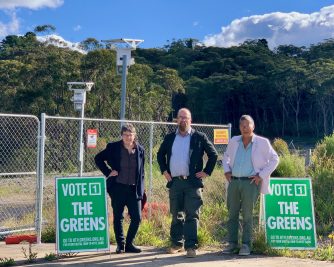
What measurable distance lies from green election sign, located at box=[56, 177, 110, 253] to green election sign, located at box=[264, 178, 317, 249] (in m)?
2.15

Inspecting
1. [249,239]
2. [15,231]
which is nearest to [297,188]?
[249,239]

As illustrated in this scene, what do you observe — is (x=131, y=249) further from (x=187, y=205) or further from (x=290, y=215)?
(x=290, y=215)

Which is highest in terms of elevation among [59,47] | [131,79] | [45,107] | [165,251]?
[59,47]

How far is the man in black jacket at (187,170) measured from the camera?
7242 mm

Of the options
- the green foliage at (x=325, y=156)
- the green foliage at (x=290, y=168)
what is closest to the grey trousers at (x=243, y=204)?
the green foliage at (x=325, y=156)

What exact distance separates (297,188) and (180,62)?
72.0m

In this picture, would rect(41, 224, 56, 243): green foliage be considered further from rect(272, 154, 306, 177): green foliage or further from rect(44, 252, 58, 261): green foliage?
rect(272, 154, 306, 177): green foliage

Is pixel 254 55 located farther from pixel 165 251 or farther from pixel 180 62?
pixel 165 251

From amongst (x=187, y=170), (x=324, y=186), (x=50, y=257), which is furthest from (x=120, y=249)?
(x=324, y=186)

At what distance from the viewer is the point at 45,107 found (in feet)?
117

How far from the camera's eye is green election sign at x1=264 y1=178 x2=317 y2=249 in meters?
7.64

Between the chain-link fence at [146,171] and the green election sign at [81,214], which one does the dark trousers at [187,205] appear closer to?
the green election sign at [81,214]

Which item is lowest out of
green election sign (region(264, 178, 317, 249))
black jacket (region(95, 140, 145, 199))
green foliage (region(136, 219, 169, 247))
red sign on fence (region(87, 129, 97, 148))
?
green foliage (region(136, 219, 169, 247))

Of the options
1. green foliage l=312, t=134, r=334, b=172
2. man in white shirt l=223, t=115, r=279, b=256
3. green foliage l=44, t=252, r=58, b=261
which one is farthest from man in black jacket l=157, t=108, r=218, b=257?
green foliage l=312, t=134, r=334, b=172
